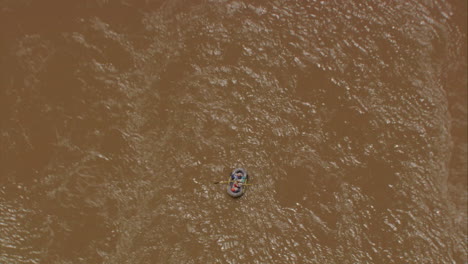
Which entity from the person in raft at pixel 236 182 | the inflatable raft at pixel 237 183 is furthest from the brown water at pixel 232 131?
the person in raft at pixel 236 182

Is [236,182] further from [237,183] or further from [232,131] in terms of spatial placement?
[232,131]

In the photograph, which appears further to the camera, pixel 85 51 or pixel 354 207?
pixel 85 51

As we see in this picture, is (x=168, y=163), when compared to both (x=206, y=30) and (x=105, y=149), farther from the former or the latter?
(x=206, y=30)

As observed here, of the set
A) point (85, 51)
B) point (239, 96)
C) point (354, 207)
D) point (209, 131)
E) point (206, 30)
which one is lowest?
point (354, 207)

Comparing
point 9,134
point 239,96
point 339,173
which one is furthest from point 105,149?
point 339,173

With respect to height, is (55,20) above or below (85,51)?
above

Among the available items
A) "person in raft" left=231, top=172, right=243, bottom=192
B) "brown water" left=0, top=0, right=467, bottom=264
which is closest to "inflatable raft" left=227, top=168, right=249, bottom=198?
"person in raft" left=231, top=172, right=243, bottom=192

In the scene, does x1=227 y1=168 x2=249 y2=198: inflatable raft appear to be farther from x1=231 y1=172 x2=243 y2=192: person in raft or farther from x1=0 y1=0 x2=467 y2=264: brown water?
x1=0 y1=0 x2=467 y2=264: brown water

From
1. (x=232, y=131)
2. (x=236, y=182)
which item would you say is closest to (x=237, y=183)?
(x=236, y=182)
